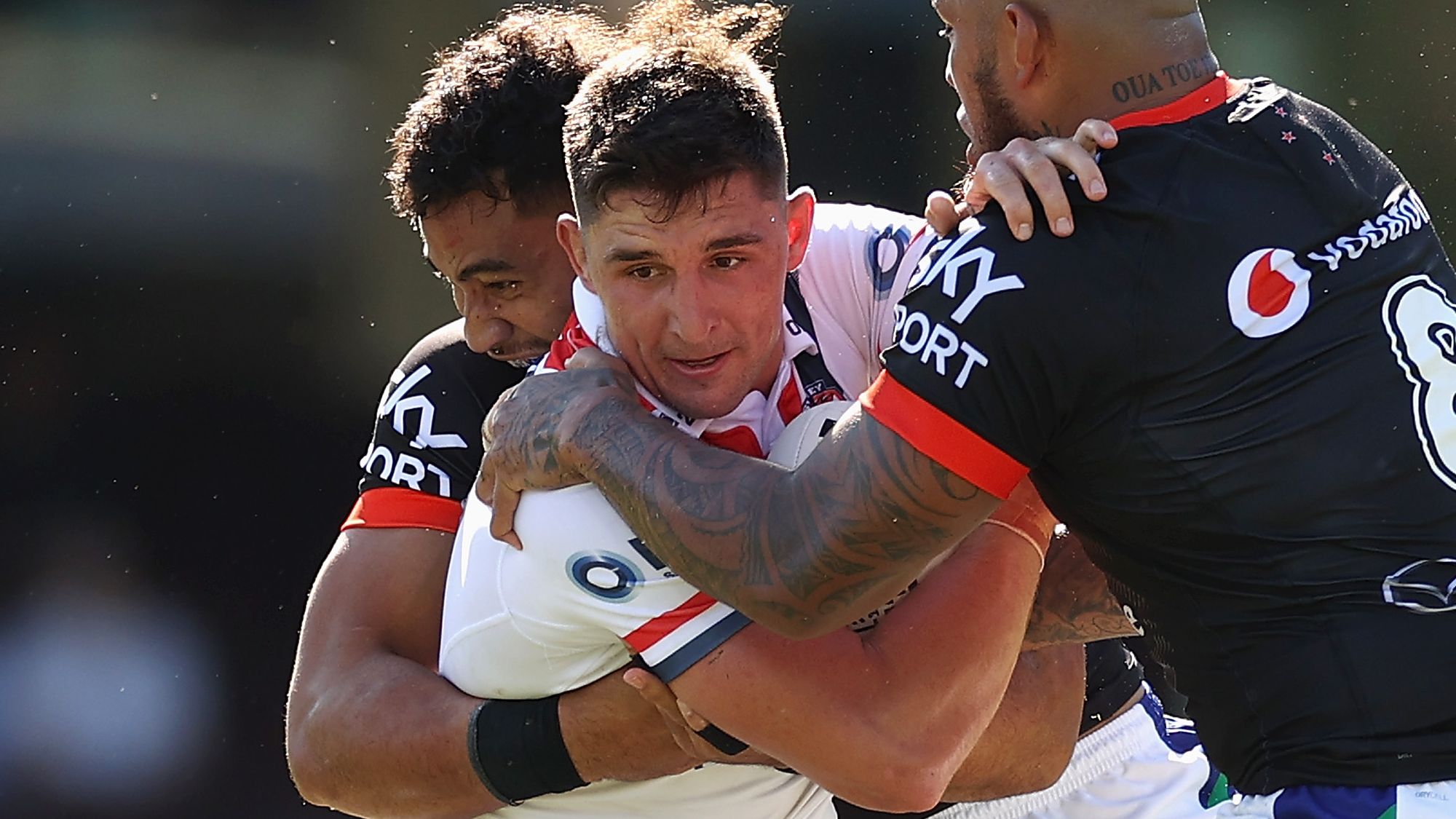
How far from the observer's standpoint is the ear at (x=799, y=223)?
9.04 feet

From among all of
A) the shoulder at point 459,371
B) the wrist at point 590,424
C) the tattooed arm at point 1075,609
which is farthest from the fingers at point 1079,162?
the shoulder at point 459,371

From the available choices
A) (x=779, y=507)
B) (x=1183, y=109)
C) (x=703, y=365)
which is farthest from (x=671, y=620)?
(x=1183, y=109)

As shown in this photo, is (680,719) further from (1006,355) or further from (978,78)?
(978,78)

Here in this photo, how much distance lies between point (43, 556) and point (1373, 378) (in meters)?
3.98

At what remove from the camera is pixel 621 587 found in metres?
2.45

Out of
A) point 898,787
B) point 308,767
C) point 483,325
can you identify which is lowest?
point 308,767

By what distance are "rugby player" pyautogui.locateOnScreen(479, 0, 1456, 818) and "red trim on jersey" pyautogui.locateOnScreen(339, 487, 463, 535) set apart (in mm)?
880

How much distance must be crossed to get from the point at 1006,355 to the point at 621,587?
68 centimetres

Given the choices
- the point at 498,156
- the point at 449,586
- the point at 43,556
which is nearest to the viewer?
the point at 449,586

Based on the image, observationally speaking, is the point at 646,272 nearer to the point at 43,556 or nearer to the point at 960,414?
the point at 960,414

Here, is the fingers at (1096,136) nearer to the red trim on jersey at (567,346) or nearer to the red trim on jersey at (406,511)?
the red trim on jersey at (567,346)

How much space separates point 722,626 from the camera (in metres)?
2.45

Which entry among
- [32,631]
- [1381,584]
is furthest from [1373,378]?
[32,631]

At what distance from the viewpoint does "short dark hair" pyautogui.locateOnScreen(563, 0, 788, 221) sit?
251 cm
